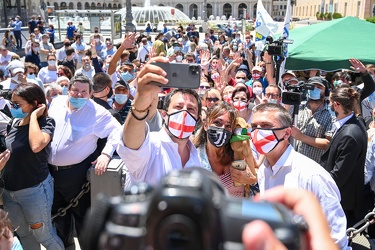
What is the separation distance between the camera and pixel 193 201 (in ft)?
2.54

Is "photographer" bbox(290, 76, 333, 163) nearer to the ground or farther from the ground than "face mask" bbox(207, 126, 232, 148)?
nearer to the ground

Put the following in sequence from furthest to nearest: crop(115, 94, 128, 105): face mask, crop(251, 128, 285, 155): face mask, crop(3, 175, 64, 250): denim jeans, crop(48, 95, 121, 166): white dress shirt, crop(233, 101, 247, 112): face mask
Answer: crop(115, 94, 128, 105): face mask → crop(233, 101, 247, 112): face mask → crop(48, 95, 121, 166): white dress shirt → crop(3, 175, 64, 250): denim jeans → crop(251, 128, 285, 155): face mask

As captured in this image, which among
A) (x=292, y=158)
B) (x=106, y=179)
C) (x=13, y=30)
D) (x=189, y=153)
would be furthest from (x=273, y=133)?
(x=13, y=30)

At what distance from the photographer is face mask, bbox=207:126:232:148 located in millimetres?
3488

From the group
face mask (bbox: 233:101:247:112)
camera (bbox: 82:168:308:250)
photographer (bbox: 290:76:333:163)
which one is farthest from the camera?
Result: face mask (bbox: 233:101:247:112)

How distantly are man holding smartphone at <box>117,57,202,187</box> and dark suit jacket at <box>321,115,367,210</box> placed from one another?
80.3 inches

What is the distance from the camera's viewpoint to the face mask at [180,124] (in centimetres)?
279

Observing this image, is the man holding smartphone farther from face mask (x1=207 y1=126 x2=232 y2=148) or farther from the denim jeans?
the denim jeans

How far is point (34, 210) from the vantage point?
387 centimetres

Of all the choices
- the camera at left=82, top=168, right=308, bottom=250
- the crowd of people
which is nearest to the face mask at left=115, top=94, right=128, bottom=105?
the crowd of people

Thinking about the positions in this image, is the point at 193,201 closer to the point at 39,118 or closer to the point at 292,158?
the point at 292,158

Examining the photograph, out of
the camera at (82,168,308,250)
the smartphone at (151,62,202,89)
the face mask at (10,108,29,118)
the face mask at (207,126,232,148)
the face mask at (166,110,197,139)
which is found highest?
the smartphone at (151,62,202,89)

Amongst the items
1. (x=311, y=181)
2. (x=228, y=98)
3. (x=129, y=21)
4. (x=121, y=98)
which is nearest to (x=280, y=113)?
(x=311, y=181)

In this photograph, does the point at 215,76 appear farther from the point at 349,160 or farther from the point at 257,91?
the point at 349,160
